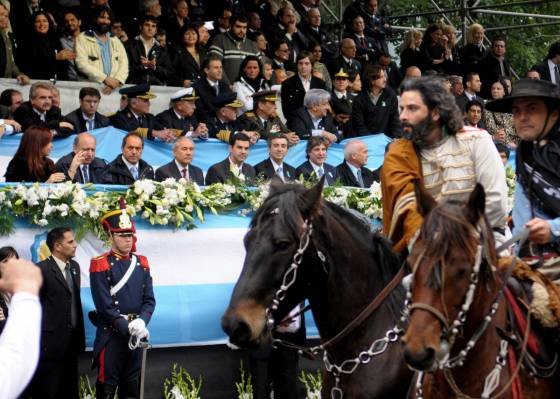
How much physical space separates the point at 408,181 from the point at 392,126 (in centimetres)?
1045

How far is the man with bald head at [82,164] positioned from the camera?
1094 centimetres

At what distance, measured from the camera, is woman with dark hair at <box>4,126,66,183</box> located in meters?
10.4

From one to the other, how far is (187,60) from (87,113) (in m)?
3.40

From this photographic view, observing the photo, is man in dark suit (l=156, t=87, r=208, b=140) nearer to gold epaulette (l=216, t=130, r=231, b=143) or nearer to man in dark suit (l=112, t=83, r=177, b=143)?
man in dark suit (l=112, t=83, r=177, b=143)

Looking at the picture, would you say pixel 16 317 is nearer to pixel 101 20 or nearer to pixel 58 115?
pixel 58 115

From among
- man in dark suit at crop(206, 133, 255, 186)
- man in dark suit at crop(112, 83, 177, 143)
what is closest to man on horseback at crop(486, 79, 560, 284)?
man in dark suit at crop(206, 133, 255, 186)

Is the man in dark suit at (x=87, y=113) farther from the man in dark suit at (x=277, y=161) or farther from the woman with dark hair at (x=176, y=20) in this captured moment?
the woman with dark hair at (x=176, y=20)

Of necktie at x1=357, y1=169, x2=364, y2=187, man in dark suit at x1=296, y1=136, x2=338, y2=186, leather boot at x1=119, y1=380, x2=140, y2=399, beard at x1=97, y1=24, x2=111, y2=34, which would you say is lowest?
leather boot at x1=119, y1=380, x2=140, y2=399

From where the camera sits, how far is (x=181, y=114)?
14172mm

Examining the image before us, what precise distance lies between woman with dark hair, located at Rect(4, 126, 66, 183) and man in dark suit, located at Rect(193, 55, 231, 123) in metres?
4.26

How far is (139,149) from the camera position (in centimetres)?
1159

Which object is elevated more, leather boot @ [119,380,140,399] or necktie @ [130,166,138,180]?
necktie @ [130,166,138,180]

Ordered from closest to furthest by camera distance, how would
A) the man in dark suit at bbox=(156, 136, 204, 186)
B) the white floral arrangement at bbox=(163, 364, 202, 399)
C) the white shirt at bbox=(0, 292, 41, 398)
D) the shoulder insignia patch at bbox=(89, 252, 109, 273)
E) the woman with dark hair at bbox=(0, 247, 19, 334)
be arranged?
1. the white shirt at bbox=(0, 292, 41, 398)
2. the woman with dark hair at bbox=(0, 247, 19, 334)
3. the shoulder insignia patch at bbox=(89, 252, 109, 273)
4. the white floral arrangement at bbox=(163, 364, 202, 399)
5. the man in dark suit at bbox=(156, 136, 204, 186)

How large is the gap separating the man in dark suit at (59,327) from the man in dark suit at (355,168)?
13.7ft
